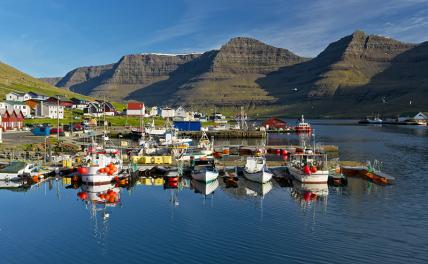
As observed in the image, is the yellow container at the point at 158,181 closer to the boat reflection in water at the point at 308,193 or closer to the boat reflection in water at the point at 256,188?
the boat reflection in water at the point at 256,188

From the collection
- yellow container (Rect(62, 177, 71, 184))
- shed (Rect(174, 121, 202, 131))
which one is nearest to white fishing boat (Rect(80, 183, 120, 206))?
yellow container (Rect(62, 177, 71, 184))

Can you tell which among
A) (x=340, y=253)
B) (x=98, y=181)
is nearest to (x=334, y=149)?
(x=98, y=181)

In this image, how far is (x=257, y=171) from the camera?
66250 mm

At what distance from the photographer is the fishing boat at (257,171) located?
65.1 metres

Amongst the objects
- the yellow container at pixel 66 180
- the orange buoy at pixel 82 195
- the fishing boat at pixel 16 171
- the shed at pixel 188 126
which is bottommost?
the orange buoy at pixel 82 195

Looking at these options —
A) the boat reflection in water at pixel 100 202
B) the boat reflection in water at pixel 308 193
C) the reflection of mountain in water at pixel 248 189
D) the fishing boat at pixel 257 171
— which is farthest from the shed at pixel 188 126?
the boat reflection in water at pixel 100 202

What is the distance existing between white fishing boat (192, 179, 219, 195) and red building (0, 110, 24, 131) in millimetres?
81165

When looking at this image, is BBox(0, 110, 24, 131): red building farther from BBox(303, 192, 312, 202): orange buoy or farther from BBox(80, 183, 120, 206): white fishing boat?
BBox(303, 192, 312, 202): orange buoy

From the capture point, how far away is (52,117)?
17100 centimetres

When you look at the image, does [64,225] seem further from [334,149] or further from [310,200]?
[334,149]

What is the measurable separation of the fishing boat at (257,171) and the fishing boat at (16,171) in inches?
1248

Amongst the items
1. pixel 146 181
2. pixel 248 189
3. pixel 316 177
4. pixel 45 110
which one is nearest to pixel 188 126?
pixel 45 110

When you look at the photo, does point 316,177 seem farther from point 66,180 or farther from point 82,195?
point 66,180

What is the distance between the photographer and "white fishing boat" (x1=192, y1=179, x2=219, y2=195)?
200 ft
